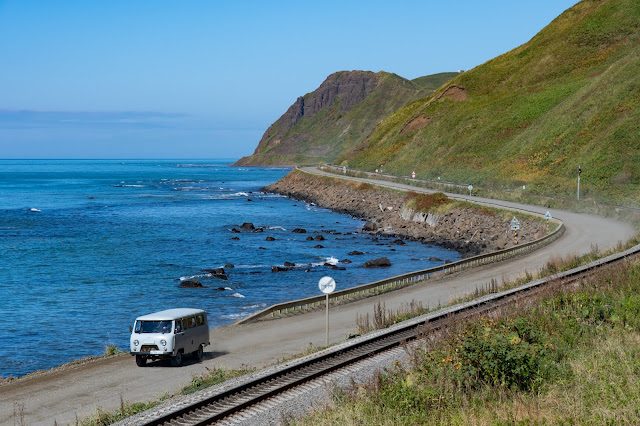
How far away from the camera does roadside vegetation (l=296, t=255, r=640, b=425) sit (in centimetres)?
1174

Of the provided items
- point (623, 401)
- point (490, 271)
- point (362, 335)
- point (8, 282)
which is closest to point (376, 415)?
point (623, 401)

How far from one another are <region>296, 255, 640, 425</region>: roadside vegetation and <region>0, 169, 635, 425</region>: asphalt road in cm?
771

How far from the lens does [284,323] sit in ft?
95.9

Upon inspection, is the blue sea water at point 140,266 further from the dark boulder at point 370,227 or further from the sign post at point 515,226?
the sign post at point 515,226

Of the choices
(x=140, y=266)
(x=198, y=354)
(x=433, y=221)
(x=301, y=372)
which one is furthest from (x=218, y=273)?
(x=433, y=221)

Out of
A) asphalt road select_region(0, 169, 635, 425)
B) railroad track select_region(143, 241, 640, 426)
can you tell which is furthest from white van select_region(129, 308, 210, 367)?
railroad track select_region(143, 241, 640, 426)

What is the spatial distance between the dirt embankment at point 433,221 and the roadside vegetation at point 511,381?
124 ft

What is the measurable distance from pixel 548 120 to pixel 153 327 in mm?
90118

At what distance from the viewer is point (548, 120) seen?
330 ft

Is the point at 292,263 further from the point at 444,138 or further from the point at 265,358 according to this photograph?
the point at 444,138

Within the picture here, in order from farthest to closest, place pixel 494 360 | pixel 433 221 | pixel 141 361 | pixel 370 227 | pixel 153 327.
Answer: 1. pixel 370 227
2. pixel 433 221
3. pixel 141 361
4. pixel 153 327
5. pixel 494 360

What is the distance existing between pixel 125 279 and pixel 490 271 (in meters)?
25.9

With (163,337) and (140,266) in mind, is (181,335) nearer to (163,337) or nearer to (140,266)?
(163,337)

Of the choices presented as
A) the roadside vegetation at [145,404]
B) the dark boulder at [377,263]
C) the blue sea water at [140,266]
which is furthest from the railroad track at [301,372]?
the dark boulder at [377,263]
